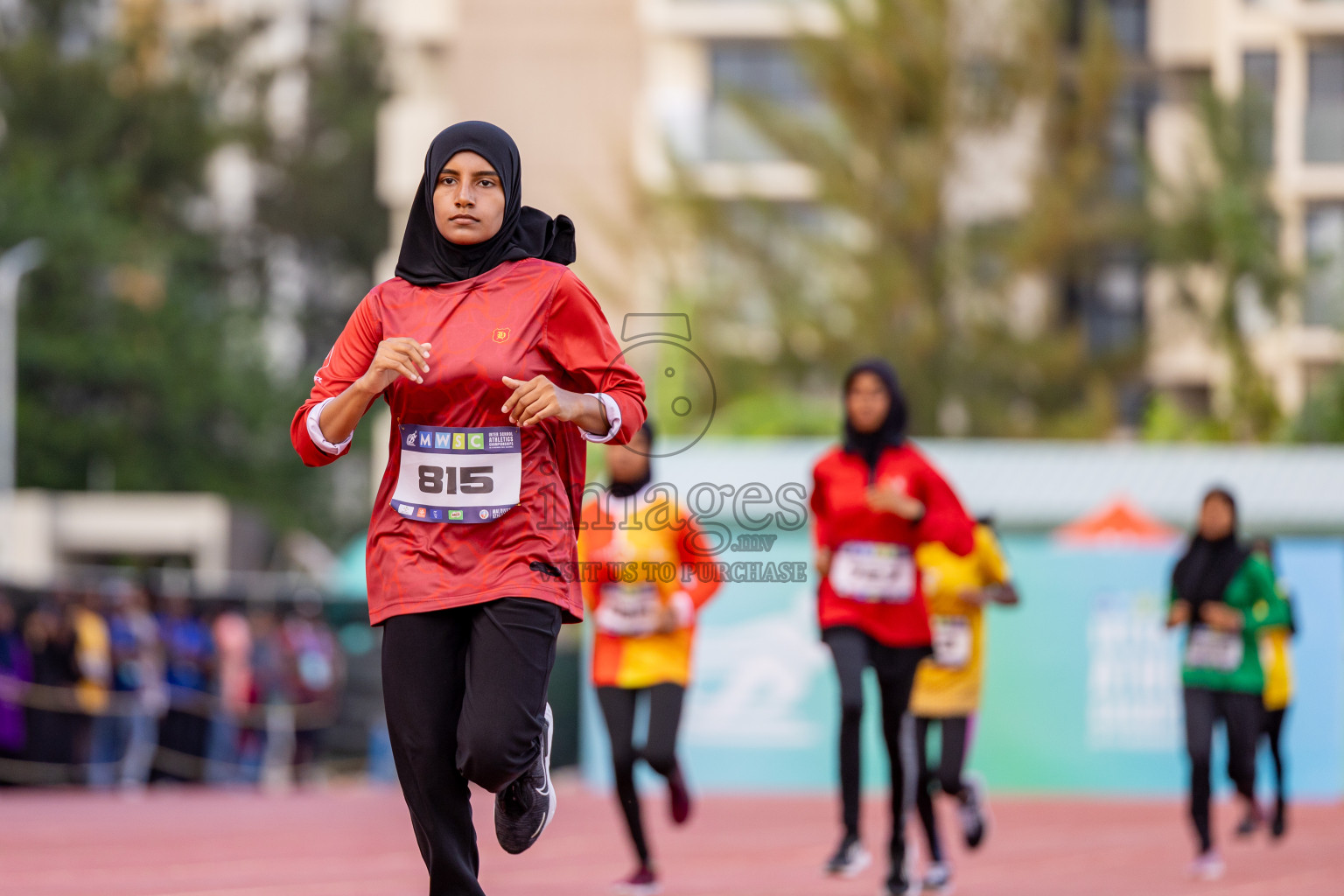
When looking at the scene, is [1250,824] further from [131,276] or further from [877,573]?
[131,276]

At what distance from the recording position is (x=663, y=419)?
117 feet

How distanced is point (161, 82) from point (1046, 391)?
24687 mm

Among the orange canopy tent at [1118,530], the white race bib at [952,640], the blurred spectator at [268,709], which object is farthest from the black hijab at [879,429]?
the blurred spectator at [268,709]

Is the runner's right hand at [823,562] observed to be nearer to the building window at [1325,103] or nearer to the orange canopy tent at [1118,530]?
the orange canopy tent at [1118,530]

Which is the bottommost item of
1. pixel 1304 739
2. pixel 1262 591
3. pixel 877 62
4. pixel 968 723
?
pixel 1304 739

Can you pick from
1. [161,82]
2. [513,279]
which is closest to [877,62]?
[161,82]

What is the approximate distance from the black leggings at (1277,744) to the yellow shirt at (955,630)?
11.7ft

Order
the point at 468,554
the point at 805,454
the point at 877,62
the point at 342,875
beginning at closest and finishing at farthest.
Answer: the point at 468,554 < the point at 342,875 < the point at 805,454 < the point at 877,62

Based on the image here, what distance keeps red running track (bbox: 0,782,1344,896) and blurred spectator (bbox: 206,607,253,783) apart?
9.90 feet

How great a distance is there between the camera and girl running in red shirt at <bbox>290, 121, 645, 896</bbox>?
237 inches

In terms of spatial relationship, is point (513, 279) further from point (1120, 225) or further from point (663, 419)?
point (1120, 225)

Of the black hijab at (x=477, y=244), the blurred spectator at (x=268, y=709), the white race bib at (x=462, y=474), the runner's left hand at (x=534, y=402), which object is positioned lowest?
the blurred spectator at (x=268, y=709)

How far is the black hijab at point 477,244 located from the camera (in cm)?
615

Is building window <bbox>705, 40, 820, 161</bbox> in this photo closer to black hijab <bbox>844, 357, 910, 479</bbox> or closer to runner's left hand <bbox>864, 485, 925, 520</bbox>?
black hijab <bbox>844, 357, 910, 479</bbox>
